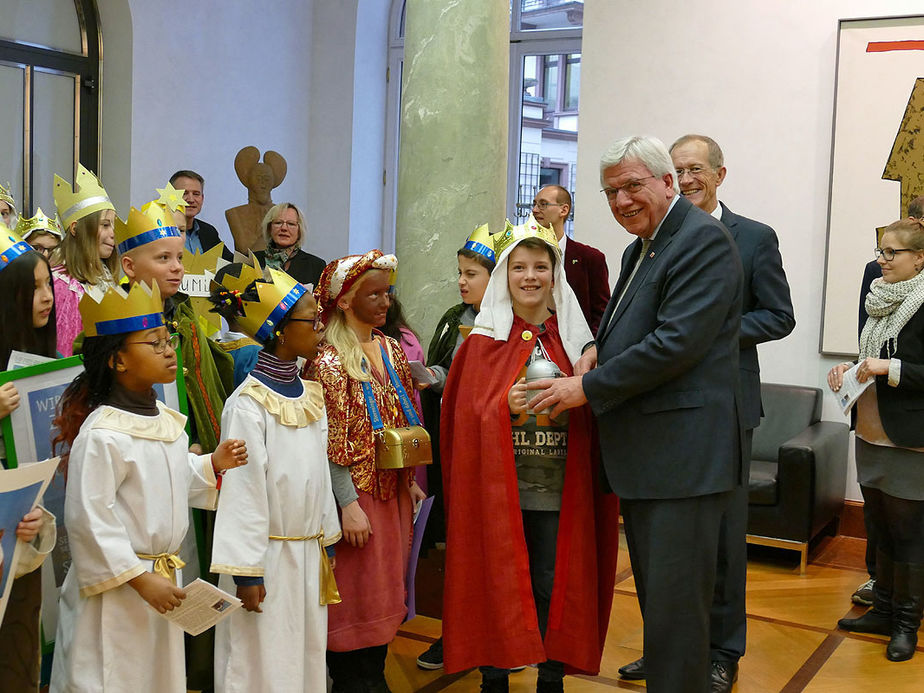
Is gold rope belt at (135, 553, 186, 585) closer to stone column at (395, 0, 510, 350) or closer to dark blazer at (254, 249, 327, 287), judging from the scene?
stone column at (395, 0, 510, 350)

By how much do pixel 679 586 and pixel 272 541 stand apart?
1071 millimetres

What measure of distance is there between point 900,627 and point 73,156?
6.21 m

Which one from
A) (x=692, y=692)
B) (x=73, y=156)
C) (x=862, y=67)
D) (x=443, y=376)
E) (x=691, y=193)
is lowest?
(x=692, y=692)

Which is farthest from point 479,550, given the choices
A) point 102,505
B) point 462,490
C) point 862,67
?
point 862,67

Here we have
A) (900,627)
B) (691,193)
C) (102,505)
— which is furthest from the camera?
(900,627)

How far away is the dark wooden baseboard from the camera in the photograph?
5.75 m

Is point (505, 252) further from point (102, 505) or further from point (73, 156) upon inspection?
point (73, 156)

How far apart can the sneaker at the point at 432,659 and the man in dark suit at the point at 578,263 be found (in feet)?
5.23

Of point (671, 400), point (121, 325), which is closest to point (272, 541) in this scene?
point (121, 325)

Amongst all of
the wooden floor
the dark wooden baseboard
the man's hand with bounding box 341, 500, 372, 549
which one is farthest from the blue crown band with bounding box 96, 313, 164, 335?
the dark wooden baseboard

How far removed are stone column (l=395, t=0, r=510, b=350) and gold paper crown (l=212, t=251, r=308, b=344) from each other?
177 centimetres

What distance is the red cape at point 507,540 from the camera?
3004mm

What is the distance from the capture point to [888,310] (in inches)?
163

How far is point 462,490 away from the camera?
3.10 metres
